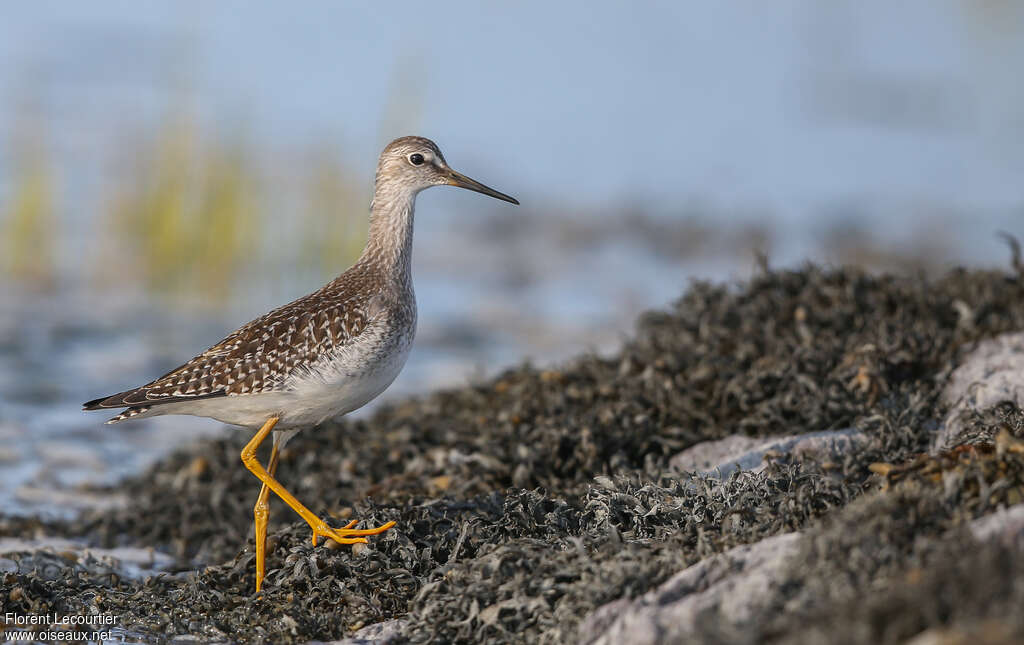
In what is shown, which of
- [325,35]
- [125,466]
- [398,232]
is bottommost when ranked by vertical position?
[125,466]

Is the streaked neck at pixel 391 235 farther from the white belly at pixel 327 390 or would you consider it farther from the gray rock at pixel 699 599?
the gray rock at pixel 699 599

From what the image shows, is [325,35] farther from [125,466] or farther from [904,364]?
[904,364]

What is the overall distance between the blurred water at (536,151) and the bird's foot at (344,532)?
4118 millimetres

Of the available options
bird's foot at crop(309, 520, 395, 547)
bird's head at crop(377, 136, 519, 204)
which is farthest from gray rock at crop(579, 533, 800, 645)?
bird's head at crop(377, 136, 519, 204)

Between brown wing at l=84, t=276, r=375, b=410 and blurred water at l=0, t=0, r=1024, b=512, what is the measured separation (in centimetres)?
348

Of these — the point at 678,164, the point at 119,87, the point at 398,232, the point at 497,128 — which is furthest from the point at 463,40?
the point at 398,232

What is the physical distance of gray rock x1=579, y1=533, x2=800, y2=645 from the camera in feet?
12.2

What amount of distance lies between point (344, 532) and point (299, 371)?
0.88 m

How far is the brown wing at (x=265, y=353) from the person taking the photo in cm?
582

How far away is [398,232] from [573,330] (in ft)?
21.1

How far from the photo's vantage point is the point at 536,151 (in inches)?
696

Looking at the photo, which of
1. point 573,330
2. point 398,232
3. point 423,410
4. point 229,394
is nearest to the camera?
point 229,394

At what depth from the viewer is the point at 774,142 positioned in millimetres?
17766

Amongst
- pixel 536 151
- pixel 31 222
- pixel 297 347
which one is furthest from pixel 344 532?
pixel 536 151
